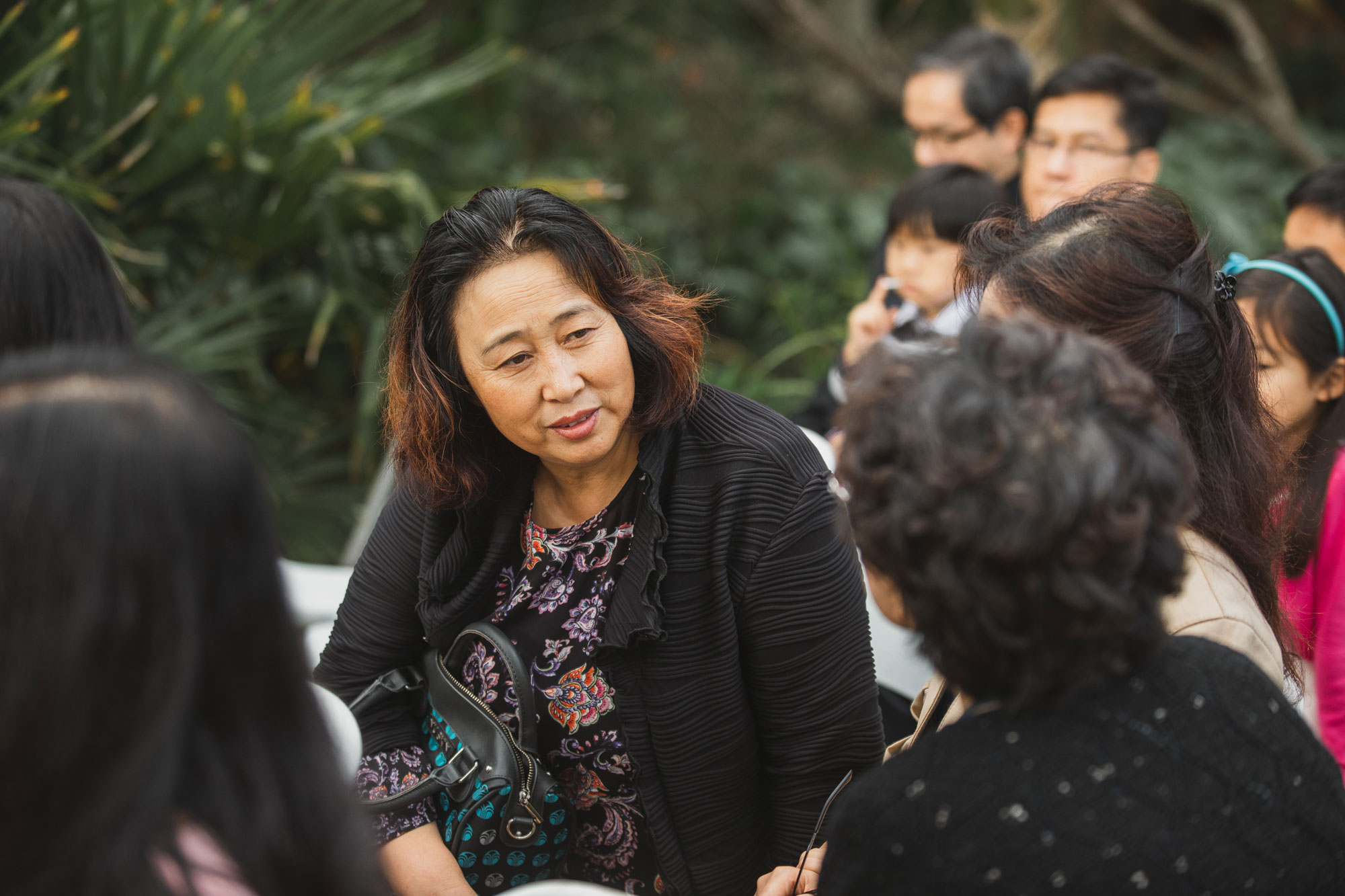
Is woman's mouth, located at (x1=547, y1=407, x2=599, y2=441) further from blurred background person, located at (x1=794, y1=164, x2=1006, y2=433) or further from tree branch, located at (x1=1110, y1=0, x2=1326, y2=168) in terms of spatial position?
tree branch, located at (x1=1110, y1=0, x2=1326, y2=168)

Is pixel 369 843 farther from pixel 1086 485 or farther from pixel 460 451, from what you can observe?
pixel 460 451

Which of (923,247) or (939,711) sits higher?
(923,247)

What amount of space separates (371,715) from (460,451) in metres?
0.52

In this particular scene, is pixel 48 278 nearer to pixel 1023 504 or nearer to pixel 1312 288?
pixel 1023 504

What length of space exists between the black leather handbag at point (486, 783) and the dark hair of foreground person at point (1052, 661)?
0.80 m

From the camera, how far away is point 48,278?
67.2 inches

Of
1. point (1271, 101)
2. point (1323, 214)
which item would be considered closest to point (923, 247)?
point (1323, 214)

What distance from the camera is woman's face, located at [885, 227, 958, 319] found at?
331cm

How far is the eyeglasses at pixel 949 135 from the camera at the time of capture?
3840 mm

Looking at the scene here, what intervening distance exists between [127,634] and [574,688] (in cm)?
105

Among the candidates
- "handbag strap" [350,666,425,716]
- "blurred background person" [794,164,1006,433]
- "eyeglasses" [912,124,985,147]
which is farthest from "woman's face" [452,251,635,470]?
"eyeglasses" [912,124,985,147]

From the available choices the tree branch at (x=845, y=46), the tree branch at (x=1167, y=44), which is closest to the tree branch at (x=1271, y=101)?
the tree branch at (x=1167, y=44)

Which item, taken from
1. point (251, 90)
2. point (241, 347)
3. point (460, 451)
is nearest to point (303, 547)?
point (241, 347)

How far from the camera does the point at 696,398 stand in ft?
6.37
